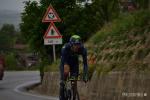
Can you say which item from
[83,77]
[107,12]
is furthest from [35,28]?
[83,77]

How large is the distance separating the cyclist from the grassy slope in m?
1.91

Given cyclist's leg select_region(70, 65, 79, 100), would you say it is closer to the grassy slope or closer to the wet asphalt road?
the grassy slope

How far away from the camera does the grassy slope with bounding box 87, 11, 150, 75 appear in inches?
680

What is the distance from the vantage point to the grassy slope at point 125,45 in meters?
17.3

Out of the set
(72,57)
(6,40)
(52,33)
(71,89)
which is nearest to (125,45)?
(72,57)

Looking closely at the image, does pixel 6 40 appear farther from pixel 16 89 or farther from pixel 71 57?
pixel 71 57

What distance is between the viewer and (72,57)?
14.9 m

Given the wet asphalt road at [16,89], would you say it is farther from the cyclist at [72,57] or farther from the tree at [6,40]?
the tree at [6,40]

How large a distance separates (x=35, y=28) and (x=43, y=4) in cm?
133

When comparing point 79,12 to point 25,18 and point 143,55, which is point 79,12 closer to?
point 25,18

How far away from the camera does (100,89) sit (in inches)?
720

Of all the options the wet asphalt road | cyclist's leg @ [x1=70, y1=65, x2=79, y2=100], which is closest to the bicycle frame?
cyclist's leg @ [x1=70, y1=65, x2=79, y2=100]

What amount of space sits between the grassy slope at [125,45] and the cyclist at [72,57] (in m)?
1.91

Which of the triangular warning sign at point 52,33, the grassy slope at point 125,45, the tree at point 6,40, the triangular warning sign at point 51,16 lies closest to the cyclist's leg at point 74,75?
the grassy slope at point 125,45
